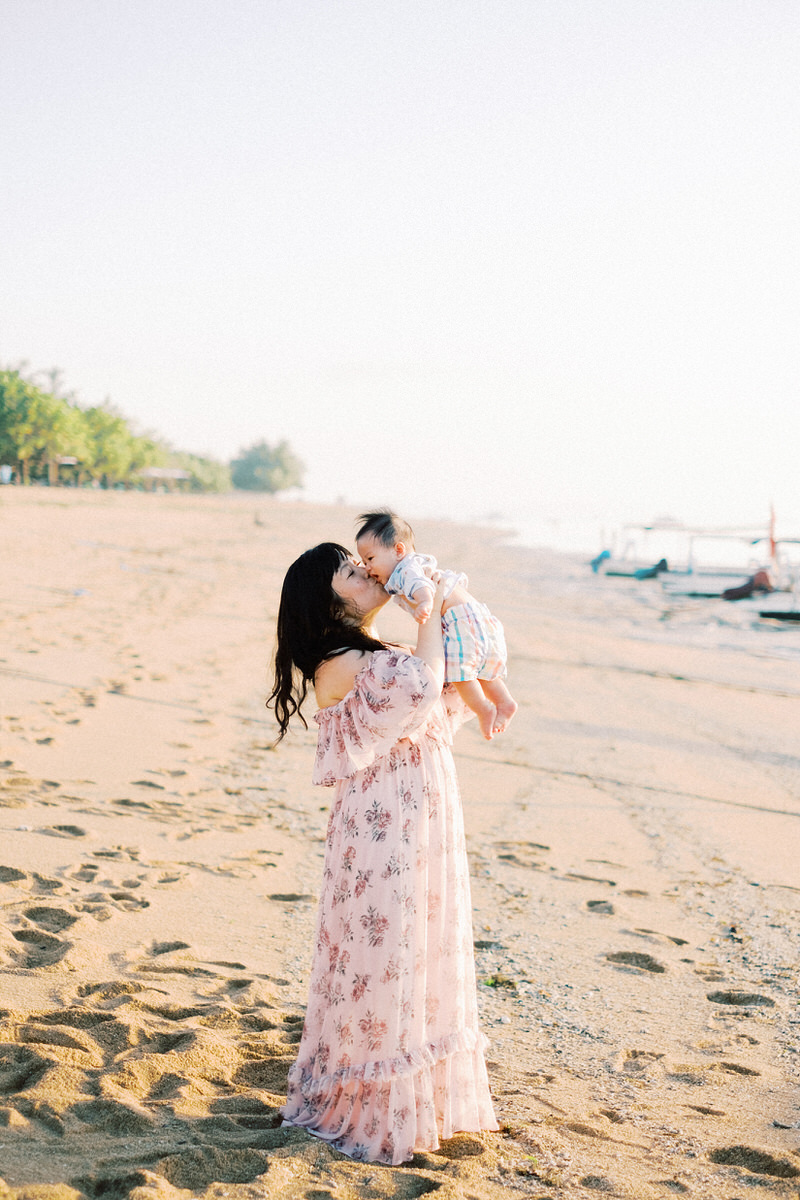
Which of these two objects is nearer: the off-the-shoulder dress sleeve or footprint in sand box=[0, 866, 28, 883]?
the off-the-shoulder dress sleeve

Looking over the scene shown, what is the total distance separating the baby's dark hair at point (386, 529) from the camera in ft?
8.77

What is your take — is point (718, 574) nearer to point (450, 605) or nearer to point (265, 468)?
point (450, 605)

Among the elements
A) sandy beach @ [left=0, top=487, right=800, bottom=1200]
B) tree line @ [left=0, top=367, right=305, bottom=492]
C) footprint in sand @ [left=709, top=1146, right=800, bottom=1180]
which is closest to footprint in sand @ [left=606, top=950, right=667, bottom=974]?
sandy beach @ [left=0, top=487, right=800, bottom=1200]

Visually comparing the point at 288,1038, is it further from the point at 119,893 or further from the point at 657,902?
the point at 657,902

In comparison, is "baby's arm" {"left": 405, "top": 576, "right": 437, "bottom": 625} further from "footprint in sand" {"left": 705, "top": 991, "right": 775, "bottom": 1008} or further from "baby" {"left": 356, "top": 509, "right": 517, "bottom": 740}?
"footprint in sand" {"left": 705, "top": 991, "right": 775, "bottom": 1008}

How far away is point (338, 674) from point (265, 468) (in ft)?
433

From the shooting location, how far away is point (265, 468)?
132 meters

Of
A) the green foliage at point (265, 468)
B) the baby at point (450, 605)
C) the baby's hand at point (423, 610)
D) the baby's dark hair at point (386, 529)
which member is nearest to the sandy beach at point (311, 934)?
the baby at point (450, 605)

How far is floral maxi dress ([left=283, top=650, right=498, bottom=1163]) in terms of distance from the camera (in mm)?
2557

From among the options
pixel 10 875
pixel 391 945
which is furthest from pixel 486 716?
pixel 10 875

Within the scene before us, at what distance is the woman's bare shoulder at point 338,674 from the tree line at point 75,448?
2068 inches

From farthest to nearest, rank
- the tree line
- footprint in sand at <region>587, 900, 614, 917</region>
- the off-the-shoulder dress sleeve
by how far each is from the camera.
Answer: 1. the tree line
2. footprint in sand at <region>587, 900, 614, 917</region>
3. the off-the-shoulder dress sleeve

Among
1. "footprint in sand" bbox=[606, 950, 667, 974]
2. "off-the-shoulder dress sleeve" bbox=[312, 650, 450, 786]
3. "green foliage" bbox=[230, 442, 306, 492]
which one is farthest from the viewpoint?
"green foliage" bbox=[230, 442, 306, 492]

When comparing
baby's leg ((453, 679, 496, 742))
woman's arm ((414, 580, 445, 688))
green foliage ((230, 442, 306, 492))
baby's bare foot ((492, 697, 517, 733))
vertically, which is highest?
green foliage ((230, 442, 306, 492))
